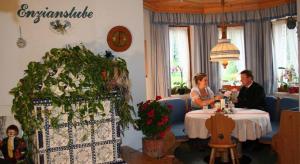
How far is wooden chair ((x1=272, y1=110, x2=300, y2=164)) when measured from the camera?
403 centimetres

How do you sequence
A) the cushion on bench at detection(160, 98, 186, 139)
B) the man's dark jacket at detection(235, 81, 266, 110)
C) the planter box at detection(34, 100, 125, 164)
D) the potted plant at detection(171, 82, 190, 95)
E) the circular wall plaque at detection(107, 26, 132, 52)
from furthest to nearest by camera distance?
the potted plant at detection(171, 82, 190, 95) → the cushion on bench at detection(160, 98, 186, 139) → the man's dark jacket at detection(235, 81, 266, 110) → the circular wall plaque at detection(107, 26, 132, 52) → the planter box at detection(34, 100, 125, 164)

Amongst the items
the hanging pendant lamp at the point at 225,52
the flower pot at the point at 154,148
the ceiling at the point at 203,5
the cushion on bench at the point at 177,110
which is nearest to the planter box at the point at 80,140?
the flower pot at the point at 154,148

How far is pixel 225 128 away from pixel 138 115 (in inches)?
58.6

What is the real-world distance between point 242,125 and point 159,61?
2464 millimetres

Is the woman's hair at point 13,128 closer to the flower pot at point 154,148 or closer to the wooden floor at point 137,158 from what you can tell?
the wooden floor at point 137,158

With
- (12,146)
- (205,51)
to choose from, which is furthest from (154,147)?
(205,51)

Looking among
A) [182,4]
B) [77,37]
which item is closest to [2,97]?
[77,37]

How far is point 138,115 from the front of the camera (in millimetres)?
3096

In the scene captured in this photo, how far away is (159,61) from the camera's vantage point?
6.45 meters

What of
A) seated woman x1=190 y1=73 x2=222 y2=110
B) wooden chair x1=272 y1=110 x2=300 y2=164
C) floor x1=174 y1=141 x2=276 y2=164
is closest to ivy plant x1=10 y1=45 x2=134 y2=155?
wooden chair x1=272 y1=110 x2=300 y2=164

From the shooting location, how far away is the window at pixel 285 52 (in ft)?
20.8

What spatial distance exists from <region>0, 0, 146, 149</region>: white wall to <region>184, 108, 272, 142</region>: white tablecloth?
5.02ft

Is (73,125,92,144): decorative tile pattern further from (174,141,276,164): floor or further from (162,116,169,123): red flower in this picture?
(174,141,276,164): floor

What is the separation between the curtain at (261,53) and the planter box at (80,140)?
476cm
